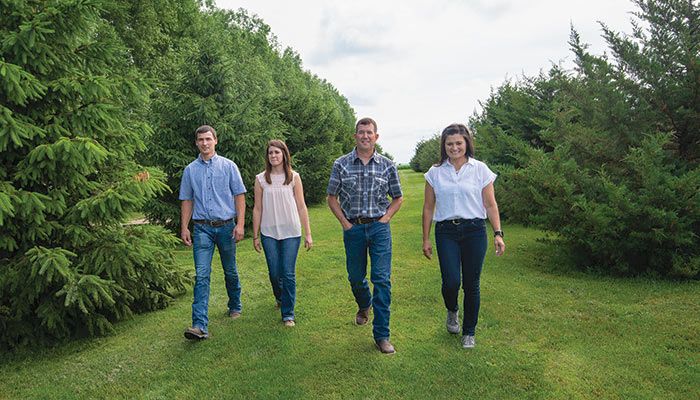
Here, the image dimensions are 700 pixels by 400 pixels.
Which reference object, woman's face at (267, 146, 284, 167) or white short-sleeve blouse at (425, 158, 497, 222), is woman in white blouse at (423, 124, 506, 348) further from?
woman's face at (267, 146, 284, 167)

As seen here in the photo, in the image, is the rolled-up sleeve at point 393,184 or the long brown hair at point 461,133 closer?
the long brown hair at point 461,133

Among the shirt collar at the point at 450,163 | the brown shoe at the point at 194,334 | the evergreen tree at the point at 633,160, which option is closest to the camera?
the shirt collar at the point at 450,163

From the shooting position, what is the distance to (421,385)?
3.97m

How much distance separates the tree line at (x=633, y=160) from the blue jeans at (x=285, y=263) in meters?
4.09

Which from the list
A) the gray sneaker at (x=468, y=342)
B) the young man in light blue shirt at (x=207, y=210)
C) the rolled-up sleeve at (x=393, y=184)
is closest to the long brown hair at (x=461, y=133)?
the rolled-up sleeve at (x=393, y=184)

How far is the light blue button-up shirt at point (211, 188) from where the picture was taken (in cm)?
520

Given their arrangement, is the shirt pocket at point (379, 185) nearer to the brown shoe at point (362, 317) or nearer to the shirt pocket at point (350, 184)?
the shirt pocket at point (350, 184)

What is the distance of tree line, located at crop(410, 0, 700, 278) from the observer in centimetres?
660

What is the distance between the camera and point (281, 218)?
5.32 metres

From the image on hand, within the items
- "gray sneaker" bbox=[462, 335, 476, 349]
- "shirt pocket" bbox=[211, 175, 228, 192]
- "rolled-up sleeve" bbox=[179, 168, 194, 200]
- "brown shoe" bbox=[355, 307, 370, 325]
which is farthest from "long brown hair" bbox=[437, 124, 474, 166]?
"rolled-up sleeve" bbox=[179, 168, 194, 200]

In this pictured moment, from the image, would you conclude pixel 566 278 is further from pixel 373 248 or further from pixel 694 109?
pixel 373 248

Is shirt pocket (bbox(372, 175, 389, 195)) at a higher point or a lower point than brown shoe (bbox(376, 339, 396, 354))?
higher

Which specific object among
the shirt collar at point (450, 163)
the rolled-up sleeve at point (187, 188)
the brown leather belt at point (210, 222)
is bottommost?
the brown leather belt at point (210, 222)

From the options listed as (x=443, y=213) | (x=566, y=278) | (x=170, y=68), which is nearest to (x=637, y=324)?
(x=566, y=278)
